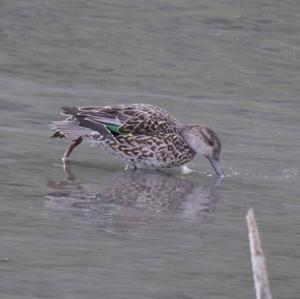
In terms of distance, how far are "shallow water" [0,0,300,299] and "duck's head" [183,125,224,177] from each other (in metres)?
0.17

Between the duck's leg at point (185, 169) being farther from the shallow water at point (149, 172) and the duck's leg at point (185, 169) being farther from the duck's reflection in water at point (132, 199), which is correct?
the duck's reflection in water at point (132, 199)

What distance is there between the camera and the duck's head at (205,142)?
14.4 meters

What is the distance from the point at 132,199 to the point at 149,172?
187cm

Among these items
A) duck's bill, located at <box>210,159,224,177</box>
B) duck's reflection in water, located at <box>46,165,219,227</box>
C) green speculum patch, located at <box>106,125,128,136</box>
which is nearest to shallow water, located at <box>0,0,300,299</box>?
duck's reflection in water, located at <box>46,165,219,227</box>

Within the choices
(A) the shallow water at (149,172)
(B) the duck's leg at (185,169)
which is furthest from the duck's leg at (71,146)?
(B) the duck's leg at (185,169)

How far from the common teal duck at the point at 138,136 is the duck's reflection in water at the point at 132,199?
0.20 meters

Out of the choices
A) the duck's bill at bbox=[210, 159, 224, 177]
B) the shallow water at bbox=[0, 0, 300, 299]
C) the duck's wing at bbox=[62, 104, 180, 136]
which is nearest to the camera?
the shallow water at bbox=[0, 0, 300, 299]

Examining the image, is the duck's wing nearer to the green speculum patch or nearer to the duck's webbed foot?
the green speculum patch

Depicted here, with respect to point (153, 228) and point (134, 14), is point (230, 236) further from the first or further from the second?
point (134, 14)

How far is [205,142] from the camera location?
47.8 ft

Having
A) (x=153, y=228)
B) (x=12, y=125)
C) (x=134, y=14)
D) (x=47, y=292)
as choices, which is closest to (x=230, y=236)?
(x=153, y=228)

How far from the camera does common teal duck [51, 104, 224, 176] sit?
46.8ft

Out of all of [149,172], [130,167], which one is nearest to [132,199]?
[149,172]

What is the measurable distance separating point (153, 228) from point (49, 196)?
132cm
